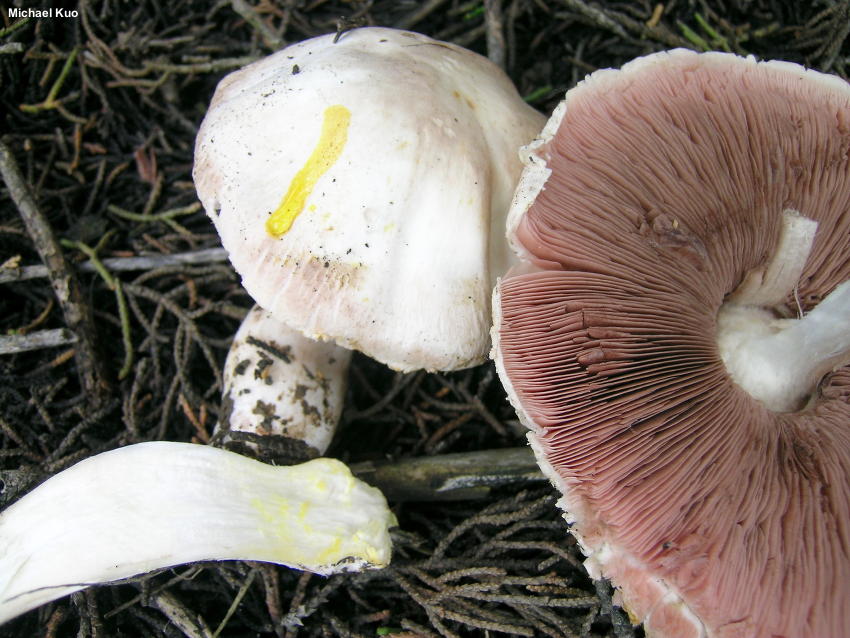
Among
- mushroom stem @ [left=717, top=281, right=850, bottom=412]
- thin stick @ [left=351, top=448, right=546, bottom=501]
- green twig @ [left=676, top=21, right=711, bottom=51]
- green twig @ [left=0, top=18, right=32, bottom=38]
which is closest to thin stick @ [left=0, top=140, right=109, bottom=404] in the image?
green twig @ [left=0, top=18, right=32, bottom=38]

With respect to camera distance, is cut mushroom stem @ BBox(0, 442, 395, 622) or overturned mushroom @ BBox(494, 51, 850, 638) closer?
overturned mushroom @ BBox(494, 51, 850, 638)

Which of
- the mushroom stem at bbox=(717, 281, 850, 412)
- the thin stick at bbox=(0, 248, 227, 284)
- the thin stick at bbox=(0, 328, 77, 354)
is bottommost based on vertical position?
the thin stick at bbox=(0, 328, 77, 354)

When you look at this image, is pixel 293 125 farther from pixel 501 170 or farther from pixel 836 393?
pixel 836 393

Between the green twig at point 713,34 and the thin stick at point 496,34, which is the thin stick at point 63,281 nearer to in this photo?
the thin stick at point 496,34

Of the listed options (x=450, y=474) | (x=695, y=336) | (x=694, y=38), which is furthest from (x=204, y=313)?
(x=694, y=38)

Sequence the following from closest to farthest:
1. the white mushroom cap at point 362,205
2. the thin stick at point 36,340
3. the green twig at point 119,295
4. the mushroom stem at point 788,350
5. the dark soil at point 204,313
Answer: the mushroom stem at point 788,350 → the white mushroom cap at point 362,205 → the dark soil at point 204,313 → the thin stick at point 36,340 → the green twig at point 119,295

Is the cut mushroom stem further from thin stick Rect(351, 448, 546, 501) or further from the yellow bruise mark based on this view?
the yellow bruise mark

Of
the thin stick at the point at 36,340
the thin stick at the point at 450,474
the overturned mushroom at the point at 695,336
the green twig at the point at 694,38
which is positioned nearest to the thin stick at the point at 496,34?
the green twig at the point at 694,38
